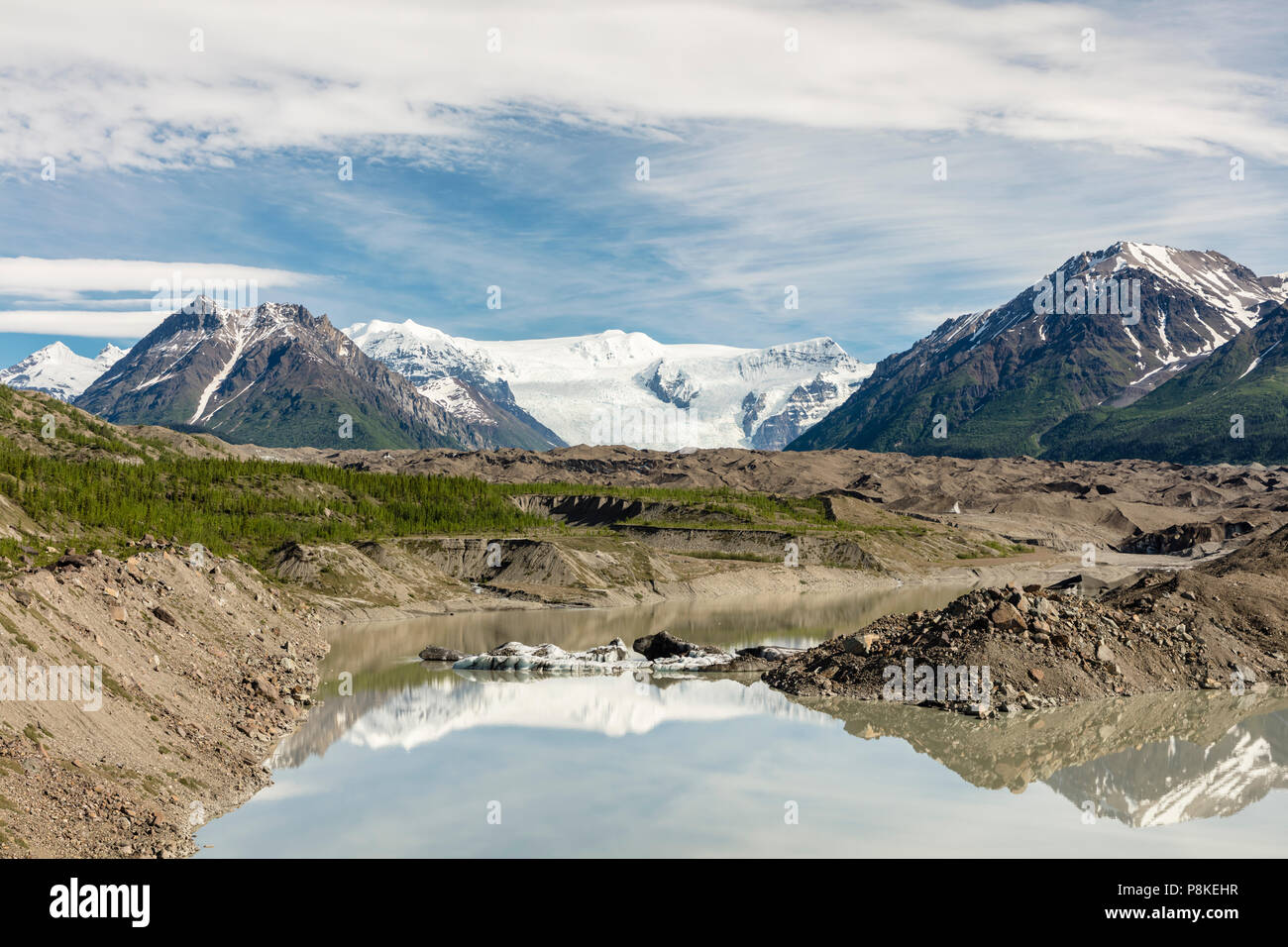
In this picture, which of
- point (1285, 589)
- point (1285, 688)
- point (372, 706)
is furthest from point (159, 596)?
point (1285, 589)

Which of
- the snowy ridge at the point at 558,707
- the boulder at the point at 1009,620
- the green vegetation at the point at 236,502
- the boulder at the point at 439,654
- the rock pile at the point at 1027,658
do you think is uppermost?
the green vegetation at the point at 236,502

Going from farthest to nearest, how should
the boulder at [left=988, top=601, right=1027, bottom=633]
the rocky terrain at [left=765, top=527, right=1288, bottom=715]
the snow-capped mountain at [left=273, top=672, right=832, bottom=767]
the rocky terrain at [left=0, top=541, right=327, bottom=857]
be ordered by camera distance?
1. the boulder at [left=988, top=601, right=1027, bottom=633]
2. the rocky terrain at [left=765, top=527, right=1288, bottom=715]
3. the snow-capped mountain at [left=273, top=672, right=832, bottom=767]
4. the rocky terrain at [left=0, top=541, right=327, bottom=857]

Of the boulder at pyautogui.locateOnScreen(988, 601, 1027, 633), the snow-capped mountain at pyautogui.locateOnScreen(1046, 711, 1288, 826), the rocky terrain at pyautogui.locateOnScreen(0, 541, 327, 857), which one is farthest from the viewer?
the boulder at pyautogui.locateOnScreen(988, 601, 1027, 633)

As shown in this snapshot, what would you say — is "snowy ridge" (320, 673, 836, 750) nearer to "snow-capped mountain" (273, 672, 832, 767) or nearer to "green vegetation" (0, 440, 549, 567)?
"snow-capped mountain" (273, 672, 832, 767)

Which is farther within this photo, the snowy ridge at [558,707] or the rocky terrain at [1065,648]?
the rocky terrain at [1065,648]

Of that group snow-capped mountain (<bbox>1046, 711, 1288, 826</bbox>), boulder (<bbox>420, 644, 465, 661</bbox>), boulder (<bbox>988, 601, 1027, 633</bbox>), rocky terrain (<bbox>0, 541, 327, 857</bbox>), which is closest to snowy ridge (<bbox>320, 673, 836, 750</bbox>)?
rocky terrain (<bbox>0, 541, 327, 857</bbox>)

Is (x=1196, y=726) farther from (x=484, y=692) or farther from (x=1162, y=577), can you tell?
(x=484, y=692)

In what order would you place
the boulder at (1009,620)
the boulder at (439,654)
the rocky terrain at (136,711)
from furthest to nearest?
1. the boulder at (439,654)
2. the boulder at (1009,620)
3. the rocky terrain at (136,711)

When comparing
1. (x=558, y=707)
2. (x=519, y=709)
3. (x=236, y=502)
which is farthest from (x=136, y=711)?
(x=236, y=502)

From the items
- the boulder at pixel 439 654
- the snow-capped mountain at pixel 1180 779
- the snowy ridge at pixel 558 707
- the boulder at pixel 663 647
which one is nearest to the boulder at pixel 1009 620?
the snow-capped mountain at pixel 1180 779

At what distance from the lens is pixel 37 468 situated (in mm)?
131500

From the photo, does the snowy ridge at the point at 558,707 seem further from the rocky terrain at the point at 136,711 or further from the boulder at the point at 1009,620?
the boulder at the point at 1009,620

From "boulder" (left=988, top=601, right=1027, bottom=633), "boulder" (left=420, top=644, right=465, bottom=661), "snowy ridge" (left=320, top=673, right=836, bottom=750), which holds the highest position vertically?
"boulder" (left=988, top=601, right=1027, bottom=633)

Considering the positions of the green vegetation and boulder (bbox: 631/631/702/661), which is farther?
the green vegetation
